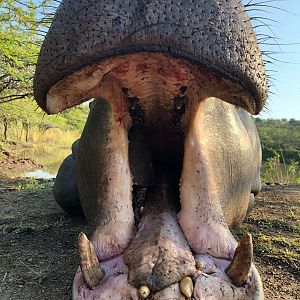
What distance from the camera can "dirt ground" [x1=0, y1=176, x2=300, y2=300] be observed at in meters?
2.66

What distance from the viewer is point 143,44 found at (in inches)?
60.7

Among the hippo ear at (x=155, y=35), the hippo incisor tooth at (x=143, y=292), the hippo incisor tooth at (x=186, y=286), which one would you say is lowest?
the hippo incisor tooth at (x=143, y=292)

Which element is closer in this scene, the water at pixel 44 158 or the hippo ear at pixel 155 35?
the hippo ear at pixel 155 35

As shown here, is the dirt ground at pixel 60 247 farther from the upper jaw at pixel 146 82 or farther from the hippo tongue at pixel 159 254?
the upper jaw at pixel 146 82

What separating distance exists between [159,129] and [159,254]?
0.75 m

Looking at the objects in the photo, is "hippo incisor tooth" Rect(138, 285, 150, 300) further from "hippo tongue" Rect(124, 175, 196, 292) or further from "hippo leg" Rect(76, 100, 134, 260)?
"hippo leg" Rect(76, 100, 134, 260)

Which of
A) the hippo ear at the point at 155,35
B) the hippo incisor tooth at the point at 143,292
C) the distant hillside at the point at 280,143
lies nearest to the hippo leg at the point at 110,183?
the hippo incisor tooth at the point at 143,292

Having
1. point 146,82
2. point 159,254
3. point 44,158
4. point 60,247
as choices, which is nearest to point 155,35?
point 146,82

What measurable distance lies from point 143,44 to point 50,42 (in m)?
0.39

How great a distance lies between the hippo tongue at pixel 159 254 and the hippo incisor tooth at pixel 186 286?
17 mm

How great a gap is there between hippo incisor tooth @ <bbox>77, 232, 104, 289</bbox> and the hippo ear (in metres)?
0.59

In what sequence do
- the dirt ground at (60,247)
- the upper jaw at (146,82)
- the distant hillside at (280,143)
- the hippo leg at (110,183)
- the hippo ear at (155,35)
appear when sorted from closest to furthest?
the hippo ear at (155,35) → the upper jaw at (146,82) → the hippo leg at (110,183) → the dirt ground at (60,247) → the distant hillside at (280,143)

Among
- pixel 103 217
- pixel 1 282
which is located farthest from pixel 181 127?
pixel 1 282

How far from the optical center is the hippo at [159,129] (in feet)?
5.20
